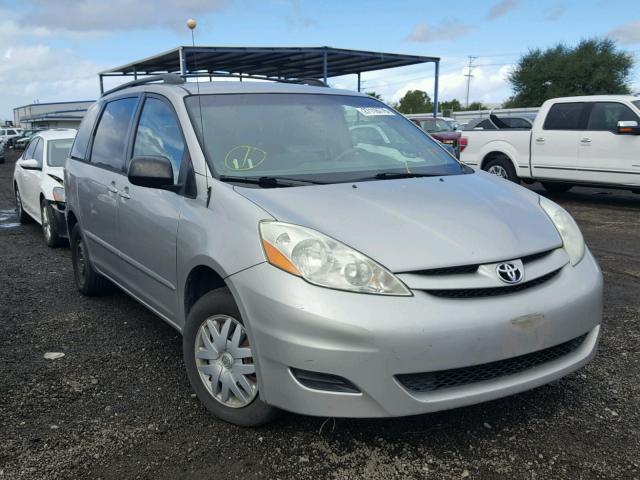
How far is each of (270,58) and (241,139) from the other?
2057 cm

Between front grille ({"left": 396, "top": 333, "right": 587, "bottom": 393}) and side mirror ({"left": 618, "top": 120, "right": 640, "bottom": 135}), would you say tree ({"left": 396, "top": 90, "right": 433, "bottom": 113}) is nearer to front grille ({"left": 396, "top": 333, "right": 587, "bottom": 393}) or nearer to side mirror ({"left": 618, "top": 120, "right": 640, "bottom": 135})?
side mirror ({"left": 618, "top": 120, "right": 640, "bottom": 135})

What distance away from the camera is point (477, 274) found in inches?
99.3

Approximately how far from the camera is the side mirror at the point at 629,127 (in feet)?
31.4

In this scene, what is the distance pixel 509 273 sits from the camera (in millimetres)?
2561

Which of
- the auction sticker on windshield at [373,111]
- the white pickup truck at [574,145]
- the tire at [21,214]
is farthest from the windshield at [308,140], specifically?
the white pickup truck at [574,145]

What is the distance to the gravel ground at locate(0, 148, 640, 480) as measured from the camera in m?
2.59

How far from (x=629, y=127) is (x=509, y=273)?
836 centimetres

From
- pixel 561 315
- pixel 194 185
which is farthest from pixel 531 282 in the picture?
pixel 194 185

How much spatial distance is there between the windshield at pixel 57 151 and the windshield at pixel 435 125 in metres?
13.9

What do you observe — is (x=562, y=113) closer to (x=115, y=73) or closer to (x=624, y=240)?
(x=624, y=240)

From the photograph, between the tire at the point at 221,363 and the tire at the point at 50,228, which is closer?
the tire at the point at 221,363

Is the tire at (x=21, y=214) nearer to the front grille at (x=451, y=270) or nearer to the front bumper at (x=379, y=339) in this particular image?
the front bumper at (x=379, y=339)

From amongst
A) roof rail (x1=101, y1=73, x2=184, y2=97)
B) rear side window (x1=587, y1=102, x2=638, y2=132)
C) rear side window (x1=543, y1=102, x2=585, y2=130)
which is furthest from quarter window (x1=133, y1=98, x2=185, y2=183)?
rear side window (x1=543, y1=102, x2=585, y2=130)

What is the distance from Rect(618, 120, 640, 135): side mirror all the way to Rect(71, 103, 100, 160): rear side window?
26.5 feet
